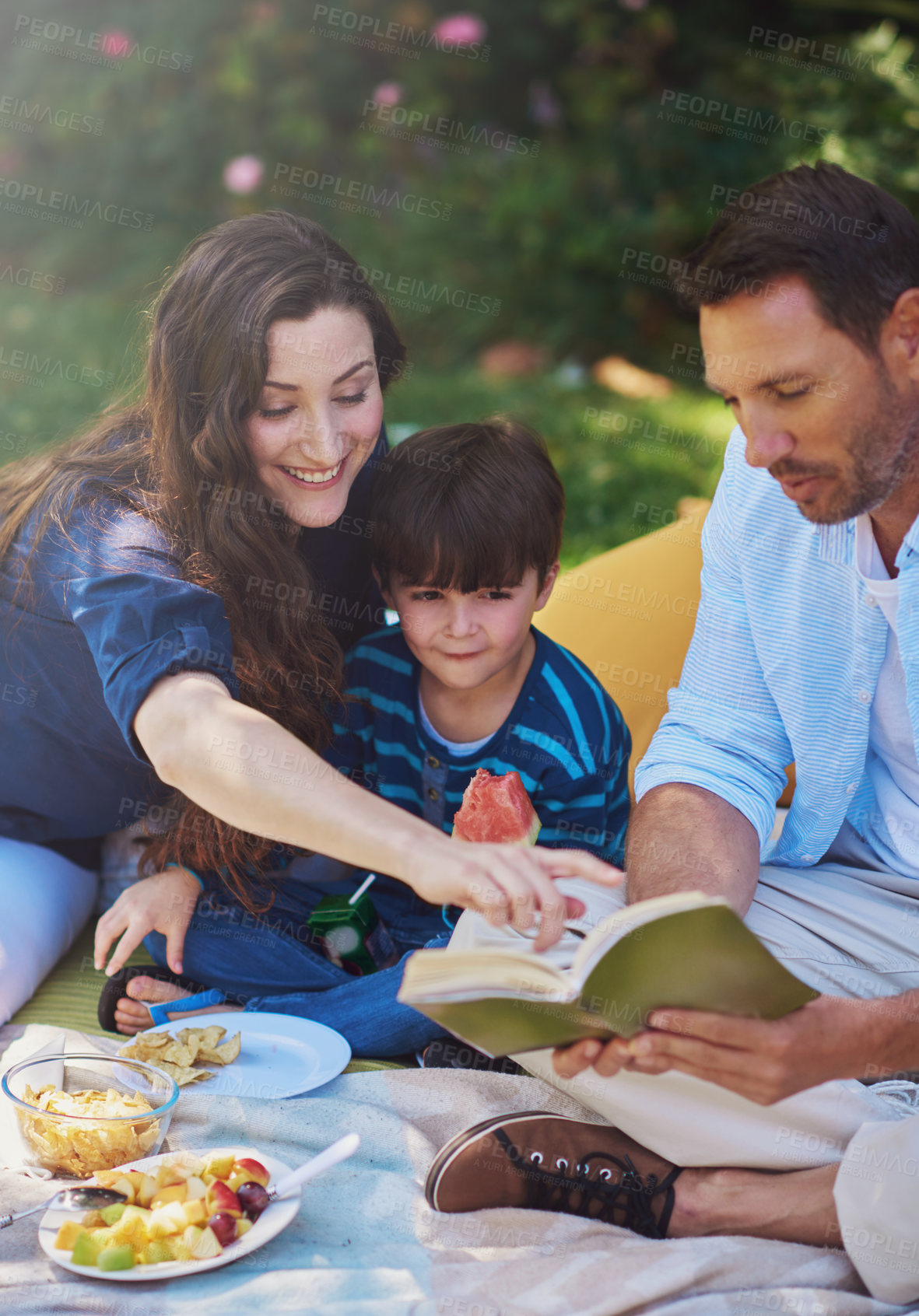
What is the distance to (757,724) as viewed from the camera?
2.58 meters

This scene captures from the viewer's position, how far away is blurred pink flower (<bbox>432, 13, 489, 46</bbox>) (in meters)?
8.37

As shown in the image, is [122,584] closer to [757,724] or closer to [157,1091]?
[157,1091]

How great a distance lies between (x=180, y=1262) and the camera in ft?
6.13

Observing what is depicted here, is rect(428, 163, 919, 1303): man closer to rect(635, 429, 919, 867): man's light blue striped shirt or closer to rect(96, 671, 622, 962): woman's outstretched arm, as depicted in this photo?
rect(635, 429, 919, 867): man's light blue striped shirt

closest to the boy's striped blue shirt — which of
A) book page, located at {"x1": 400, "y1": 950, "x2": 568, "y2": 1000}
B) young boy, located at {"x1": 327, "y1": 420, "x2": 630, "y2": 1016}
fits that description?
young boy, located at {"x1": 327, "y1": 420, "x2": 630, "y2": 1016}

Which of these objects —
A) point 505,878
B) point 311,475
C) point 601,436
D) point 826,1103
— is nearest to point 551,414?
point 601,436

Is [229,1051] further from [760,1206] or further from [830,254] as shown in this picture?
[830,254]

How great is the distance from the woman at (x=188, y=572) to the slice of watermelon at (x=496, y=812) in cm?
31

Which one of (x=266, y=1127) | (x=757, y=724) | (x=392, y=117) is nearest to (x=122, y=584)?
(x=266, y=1127)

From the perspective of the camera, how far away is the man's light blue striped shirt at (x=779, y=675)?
244 cm

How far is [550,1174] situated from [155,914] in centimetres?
101

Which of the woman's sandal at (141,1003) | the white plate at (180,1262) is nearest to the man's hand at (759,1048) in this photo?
the white plate at (180,1262)

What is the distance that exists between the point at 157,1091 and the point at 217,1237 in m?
0.39

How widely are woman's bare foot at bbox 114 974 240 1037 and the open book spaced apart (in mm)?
1016
